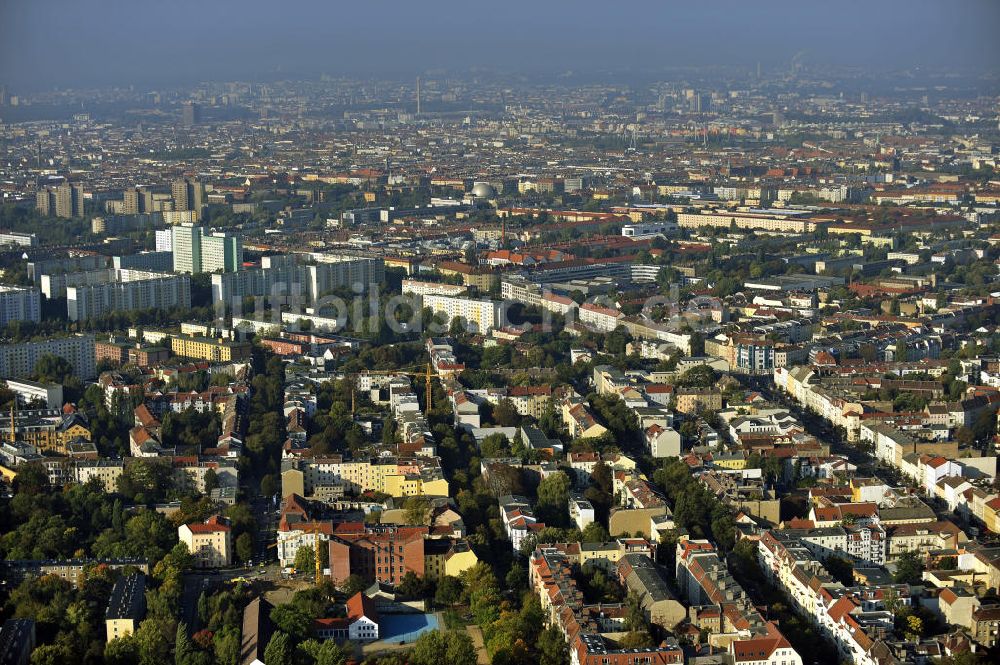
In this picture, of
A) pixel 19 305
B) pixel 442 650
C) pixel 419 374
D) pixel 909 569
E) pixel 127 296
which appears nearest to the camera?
pixel 442 650

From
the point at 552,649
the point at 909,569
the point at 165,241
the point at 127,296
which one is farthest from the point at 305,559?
the point at 165,241

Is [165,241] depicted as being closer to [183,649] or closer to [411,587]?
[411,587]

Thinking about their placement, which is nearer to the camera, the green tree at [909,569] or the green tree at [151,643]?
the green tree at [151,643]

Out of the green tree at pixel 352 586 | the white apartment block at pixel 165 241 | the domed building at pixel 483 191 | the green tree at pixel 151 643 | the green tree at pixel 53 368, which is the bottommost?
the domed building at pixel 483 191

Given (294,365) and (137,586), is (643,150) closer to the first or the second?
(294,365)

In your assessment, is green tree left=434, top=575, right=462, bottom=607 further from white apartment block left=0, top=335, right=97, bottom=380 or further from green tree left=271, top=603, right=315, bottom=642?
white apartment block left=0, top=335, right=97, bottom=380

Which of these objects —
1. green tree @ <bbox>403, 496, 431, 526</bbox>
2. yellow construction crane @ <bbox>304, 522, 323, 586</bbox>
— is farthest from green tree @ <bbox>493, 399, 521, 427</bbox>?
yellow construction crane @ <bbox>304, 522, 323, 586</bbox>

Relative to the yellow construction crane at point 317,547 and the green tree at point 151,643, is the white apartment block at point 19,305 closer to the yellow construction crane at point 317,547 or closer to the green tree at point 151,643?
the yellow construction crane at point 317,547

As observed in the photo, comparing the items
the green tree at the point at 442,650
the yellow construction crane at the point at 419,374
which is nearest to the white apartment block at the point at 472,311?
the yellow construction crane at the point at 419,374

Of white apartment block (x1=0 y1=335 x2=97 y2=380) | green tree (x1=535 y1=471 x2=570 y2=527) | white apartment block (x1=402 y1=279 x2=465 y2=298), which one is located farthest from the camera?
white apartment block (x1=402 y1=279 x2=465 y2=298)

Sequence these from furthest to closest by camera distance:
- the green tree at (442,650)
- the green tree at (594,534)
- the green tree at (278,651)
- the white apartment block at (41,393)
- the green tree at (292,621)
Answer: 1. the white apartment block at (41,393)
2. the green tree at (594,534)
3. the green tree at (292,621)
4. the green tree at (442,650)
5. the green tree at (278,651)

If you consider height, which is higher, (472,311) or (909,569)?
(909,569)
